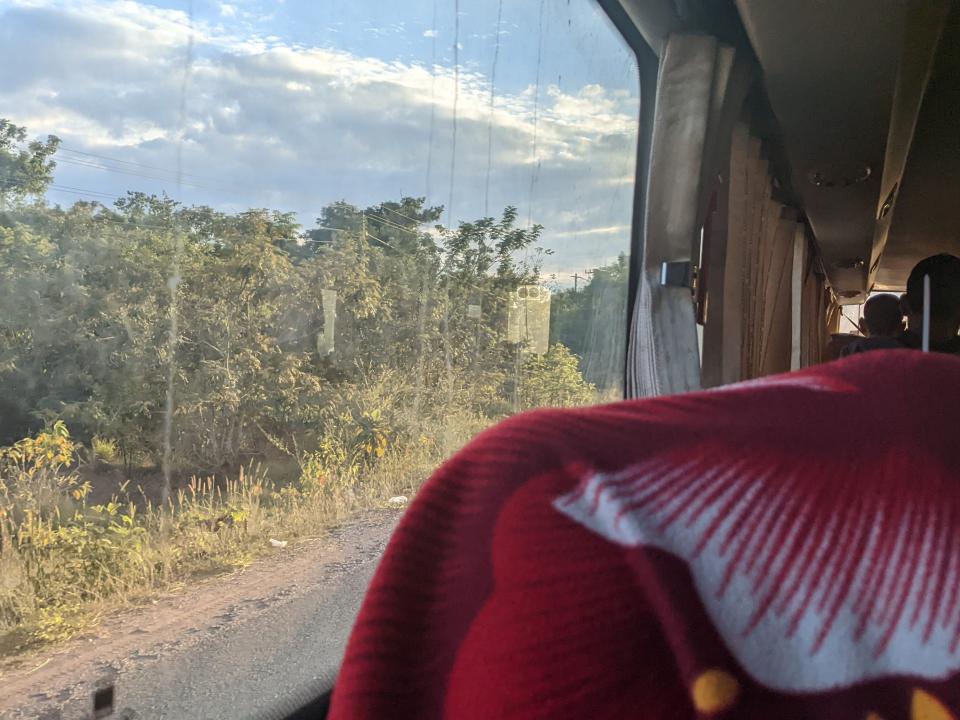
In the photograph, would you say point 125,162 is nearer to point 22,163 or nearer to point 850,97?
point 22,163

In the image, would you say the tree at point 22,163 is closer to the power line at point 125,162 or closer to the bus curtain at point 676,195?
the power line at point 125,162

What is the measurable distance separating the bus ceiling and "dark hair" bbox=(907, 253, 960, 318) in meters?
0.77

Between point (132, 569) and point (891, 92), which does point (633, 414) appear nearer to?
point (132, 569)

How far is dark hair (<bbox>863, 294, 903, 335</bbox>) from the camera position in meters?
2.71

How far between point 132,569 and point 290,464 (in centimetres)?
28

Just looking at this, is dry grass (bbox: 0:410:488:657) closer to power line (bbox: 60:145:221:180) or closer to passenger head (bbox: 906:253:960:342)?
power line (bbox: 60:145:221:180)

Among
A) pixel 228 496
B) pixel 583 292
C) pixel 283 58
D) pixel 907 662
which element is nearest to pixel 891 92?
pixel 583 292

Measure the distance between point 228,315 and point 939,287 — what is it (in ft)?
6.20

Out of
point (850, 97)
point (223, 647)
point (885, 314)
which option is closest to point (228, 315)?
point (223, 647)

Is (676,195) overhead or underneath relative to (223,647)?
overhead

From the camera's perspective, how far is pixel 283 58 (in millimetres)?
1090

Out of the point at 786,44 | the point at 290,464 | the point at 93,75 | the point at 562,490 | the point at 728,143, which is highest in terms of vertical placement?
the point at 786,44

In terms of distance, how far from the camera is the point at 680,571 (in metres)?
0.37

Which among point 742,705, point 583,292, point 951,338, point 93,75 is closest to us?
point 742,705
